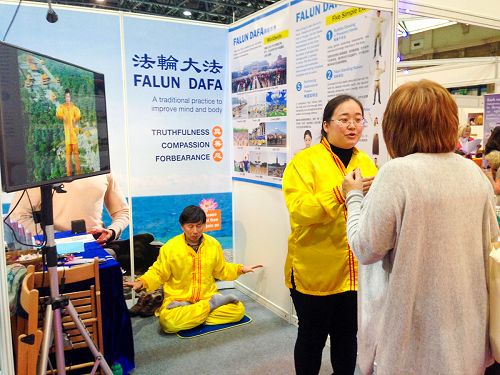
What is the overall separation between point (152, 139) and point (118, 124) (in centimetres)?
30

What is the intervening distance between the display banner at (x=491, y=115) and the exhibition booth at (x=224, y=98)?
11 cm

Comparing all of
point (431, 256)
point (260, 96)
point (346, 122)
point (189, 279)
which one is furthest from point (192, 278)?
point (431, 256)

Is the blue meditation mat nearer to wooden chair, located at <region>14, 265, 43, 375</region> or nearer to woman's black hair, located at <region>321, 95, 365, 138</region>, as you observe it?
wooden chair, located at <region>14, 265, 43, 375</region>

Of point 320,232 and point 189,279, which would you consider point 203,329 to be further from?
point 320,232

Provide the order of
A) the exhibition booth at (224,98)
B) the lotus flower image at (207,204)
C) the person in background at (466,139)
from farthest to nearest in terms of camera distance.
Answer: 1. the lotus flower image at (207,204)
2. the person in background at (466,139)
3. the exhibition booth at (224,98)

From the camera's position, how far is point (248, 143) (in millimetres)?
3615

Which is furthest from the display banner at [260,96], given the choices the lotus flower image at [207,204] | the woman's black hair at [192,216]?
the woman's black hair at [192,216]

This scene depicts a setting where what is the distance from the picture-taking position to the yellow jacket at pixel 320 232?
1812 mm

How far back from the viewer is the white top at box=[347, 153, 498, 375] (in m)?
1.02

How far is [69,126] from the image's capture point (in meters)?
1.72

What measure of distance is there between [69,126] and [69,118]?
0.03 metres

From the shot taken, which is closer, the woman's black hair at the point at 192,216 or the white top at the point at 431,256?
the white top at the point at 431,256

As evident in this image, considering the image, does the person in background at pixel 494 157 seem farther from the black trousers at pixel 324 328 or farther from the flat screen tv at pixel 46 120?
the flat screen tv at pixel 46 120

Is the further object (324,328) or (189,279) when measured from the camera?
(189,279)
